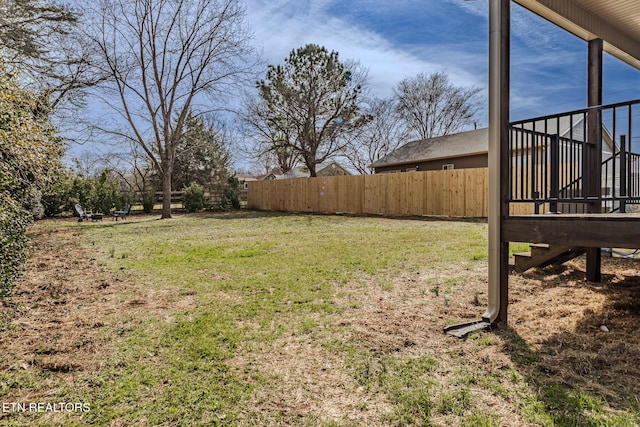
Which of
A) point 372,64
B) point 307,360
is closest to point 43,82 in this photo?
point 307,360

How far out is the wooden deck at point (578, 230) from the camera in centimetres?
242

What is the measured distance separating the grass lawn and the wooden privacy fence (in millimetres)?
7759

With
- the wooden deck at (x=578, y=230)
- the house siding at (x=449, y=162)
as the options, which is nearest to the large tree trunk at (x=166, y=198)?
the house siding at (x=449, y=162)

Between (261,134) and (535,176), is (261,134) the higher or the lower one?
the higher one

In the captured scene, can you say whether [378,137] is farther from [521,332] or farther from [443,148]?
[521,332]

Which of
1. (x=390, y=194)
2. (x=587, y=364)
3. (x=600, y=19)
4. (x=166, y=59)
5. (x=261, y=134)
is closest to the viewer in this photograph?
(x=587, y=364)

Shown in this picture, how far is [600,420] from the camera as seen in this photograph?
1768 mm

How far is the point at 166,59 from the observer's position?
1580 cm

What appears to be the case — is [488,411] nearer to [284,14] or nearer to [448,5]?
[448,5]

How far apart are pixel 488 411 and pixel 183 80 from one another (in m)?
17.6

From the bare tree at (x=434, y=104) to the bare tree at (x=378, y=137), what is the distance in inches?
27.9

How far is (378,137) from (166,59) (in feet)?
50.5

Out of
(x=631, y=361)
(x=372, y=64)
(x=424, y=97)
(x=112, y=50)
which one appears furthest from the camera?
(x=424, y=97)

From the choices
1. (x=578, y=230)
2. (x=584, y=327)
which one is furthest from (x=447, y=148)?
(x=578, y=230)
